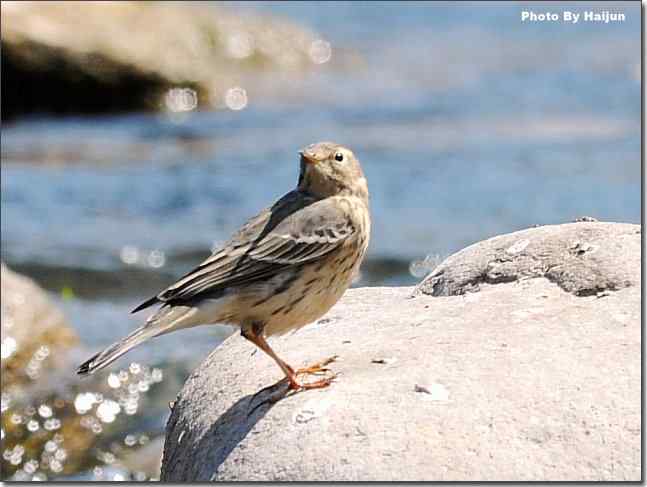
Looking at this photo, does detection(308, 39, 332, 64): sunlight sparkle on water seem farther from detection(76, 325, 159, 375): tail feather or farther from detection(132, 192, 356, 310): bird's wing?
detection(76, 325, 159, 375): tail feather

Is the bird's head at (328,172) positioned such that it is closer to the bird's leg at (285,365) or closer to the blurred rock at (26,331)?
the bird's leg at (285,365)

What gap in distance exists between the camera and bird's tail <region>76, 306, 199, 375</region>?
18.5 ft

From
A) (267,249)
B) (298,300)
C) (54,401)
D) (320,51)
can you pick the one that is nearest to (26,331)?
(54,401)

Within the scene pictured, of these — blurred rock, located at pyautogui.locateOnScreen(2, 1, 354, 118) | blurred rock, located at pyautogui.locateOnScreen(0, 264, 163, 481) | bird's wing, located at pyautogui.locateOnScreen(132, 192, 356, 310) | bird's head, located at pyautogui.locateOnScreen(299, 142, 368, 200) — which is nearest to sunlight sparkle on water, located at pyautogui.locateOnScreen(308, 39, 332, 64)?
→ blurred rock, located at pyautogui.locateOnScreen(2, 1, 354, 118)

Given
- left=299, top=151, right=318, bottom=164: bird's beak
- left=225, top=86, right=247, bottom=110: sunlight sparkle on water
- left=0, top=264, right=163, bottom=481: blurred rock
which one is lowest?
left=0, top=264, right=163, bottom=481: blurred rock

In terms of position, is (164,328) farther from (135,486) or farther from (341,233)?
(135,486)

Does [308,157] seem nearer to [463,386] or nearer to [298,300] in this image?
[298,300]

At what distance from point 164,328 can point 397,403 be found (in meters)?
1.07

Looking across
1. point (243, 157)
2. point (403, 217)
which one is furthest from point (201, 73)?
point (403, 217)

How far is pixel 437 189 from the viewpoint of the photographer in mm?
16125

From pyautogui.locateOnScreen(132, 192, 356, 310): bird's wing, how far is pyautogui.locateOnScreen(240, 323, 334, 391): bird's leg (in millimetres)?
225

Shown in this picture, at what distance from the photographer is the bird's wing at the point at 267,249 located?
5.88 meters

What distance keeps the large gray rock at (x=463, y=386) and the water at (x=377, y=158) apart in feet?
11.7

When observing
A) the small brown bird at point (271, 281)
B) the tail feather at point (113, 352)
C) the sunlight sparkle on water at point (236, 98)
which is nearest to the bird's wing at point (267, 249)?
the small brown bird at point (271, 281)
